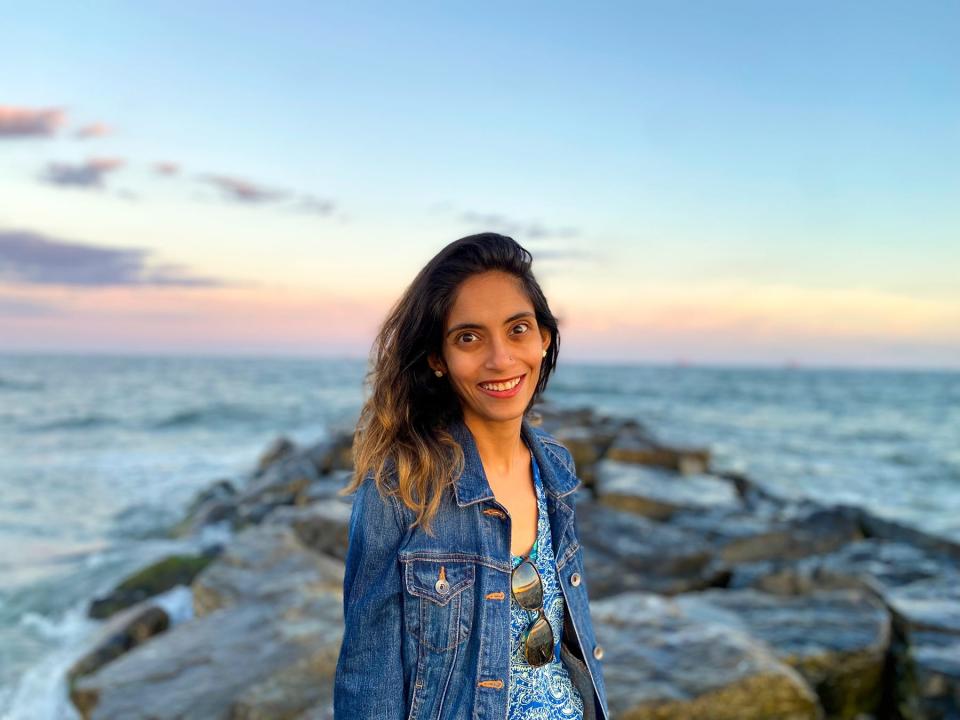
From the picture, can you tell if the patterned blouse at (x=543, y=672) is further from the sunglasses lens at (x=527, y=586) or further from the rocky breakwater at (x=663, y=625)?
the rocky breakwater at (x=663, y=625)

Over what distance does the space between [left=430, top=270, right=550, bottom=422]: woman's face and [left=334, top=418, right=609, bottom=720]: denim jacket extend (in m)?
0.18

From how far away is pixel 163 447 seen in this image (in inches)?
800

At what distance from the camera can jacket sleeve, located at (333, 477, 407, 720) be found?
5.44ft

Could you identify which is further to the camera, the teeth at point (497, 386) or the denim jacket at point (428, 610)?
the teeth at point (497, 386)

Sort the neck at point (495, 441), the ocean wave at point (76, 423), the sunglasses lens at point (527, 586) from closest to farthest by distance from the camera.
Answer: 1. the sunglasses lens at point (527, 586)
2. the neck at point (495, 441)
3. the ocean wave at point (76, 423)

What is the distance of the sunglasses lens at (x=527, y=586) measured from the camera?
1925 mm

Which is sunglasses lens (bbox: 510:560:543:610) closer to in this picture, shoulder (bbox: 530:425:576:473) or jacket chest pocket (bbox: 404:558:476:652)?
jacket chest pocket (bbox: 404:558:476:652)

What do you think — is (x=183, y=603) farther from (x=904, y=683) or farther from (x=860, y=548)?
(x=860, y=548)

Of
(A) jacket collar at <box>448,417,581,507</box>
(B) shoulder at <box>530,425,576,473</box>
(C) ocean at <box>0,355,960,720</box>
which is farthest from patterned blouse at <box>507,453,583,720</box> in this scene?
(C) ocean at <box>0,355,960,720</box>

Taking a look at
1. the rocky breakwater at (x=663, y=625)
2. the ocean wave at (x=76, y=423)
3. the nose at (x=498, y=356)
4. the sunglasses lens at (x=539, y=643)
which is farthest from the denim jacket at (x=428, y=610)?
the ocean wave at (x=76, y=423)

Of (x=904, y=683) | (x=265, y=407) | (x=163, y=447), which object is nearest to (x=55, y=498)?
(x=163, y=447)

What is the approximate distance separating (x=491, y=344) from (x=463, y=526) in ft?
1.56

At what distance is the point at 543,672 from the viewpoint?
1.96 metres

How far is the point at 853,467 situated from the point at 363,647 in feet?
57.9
